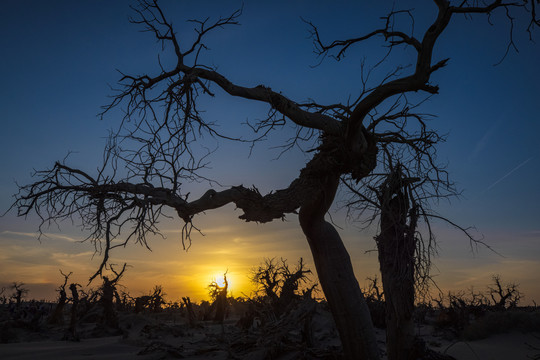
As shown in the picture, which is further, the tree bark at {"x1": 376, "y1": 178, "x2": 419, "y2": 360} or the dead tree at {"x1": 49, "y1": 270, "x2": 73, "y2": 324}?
the dead tree at {"x1": 49, "y1": 270, "x2": 73, "y2": 324}

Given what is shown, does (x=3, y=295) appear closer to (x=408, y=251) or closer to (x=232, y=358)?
(x=232, y=358)

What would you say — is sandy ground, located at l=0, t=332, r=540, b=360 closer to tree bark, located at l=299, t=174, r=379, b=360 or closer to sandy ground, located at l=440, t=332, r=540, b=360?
sandy ground, located at l=440, t=332, r=540, b=360

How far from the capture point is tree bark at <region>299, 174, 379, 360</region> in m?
6.16

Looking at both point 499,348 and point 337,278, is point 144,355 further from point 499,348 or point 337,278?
point 499,348

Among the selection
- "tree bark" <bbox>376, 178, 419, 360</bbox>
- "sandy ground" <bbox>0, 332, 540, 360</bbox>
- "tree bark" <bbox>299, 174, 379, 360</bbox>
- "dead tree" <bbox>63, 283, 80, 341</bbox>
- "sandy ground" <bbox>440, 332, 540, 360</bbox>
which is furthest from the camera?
"dead tree" <bbox>63, 283, 80, 341</bbox>

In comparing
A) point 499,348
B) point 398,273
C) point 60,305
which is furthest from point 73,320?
point 499,348

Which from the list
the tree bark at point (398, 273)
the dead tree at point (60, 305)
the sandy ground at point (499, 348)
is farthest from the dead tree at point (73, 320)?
the sandy ground at point (499, 348)

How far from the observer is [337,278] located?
6352mm

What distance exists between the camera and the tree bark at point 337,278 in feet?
20.2

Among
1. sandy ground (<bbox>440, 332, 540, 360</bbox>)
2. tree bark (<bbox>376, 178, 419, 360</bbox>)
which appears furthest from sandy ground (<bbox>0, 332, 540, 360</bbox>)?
tree bark (<bbox>376, 178, 419, 360</bbox>)

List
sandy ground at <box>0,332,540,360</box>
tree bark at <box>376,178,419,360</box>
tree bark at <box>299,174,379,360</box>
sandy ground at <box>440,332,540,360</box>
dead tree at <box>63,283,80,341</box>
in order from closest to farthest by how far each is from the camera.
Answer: tree bark at <box>376,178,419,360</box>, tree bark at <box>299,174,379,360</box>, sandy ground at <box>0,332,540,360</box>, sandy ground at <box>440,332,540,360</box>, dead tree at <box>63,283,80,341</box>

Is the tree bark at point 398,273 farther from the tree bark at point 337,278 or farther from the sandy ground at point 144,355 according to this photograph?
the sandy ground at point 144,355

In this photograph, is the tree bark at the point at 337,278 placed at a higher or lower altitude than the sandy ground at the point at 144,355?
higher

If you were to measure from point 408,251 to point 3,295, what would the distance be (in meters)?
24.5
